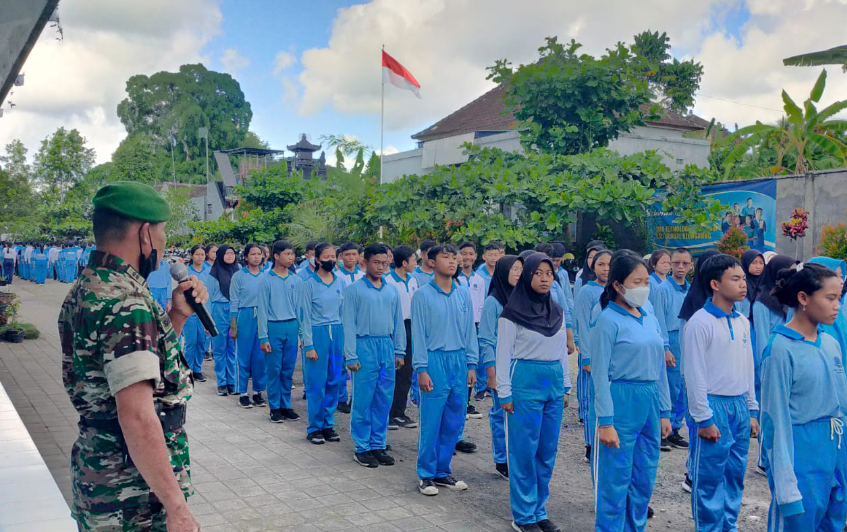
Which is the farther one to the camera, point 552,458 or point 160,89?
point 160,89

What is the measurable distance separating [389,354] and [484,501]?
172 cm

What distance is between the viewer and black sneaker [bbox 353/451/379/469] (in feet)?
21.0

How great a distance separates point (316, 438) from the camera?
722 cm

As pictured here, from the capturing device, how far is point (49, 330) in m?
16.0

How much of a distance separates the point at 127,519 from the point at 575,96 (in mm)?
13809

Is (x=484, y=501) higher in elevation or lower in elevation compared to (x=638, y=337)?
lower

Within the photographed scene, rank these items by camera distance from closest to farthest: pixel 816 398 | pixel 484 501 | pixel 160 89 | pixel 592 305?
pixel 816 398 < pixel 484 501 < pixel 592 305 < pixel 160 89

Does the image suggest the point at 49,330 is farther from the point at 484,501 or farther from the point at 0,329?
the point at 484,501

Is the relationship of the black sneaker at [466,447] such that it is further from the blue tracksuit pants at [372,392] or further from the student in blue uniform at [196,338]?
the student in blue uniform at [196,338]

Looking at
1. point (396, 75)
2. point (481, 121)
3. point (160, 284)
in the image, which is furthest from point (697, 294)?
point (481, 121)

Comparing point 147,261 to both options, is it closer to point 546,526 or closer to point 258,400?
point 546,526

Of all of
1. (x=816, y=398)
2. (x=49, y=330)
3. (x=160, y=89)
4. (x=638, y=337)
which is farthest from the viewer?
(x=160, y=89)

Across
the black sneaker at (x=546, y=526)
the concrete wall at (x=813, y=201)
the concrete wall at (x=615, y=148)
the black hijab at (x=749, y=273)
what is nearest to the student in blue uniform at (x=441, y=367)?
the black sneaker at (x=546, y=526)

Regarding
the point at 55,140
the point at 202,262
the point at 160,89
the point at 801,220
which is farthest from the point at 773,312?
the point at 160,89
